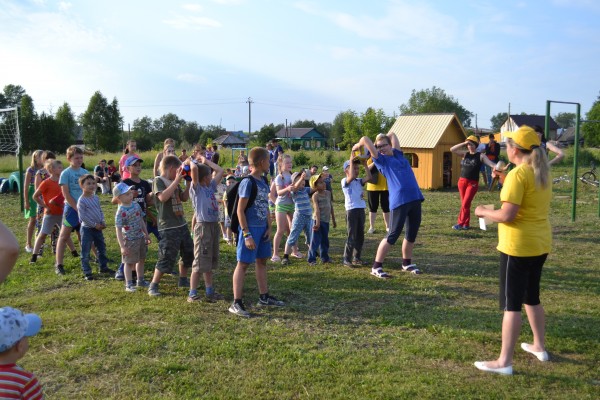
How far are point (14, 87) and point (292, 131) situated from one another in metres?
49.0

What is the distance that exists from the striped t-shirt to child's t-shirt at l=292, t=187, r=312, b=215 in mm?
5829

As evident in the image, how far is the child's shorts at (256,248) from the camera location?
5.81 meters

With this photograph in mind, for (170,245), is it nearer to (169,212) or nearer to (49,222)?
(169,212)

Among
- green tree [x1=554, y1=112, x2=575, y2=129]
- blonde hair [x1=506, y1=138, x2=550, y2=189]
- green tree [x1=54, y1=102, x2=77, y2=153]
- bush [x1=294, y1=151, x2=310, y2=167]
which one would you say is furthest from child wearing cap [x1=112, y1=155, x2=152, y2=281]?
green tree [x1=554, y1=112, x2=575, y2=129]

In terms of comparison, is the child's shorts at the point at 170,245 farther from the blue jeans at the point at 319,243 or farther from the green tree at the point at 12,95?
the green tree at the point at 12,95

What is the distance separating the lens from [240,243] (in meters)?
5.84

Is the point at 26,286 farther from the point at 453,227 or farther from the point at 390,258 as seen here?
the point at 453,227

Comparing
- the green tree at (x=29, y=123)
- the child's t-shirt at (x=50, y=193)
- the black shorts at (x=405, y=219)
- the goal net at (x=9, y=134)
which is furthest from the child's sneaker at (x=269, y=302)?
the green tree at (x=29, y=123)

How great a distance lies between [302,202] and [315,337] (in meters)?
3.31

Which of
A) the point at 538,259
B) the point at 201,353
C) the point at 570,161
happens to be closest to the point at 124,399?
the point at 201,353

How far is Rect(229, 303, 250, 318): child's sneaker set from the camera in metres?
5.81

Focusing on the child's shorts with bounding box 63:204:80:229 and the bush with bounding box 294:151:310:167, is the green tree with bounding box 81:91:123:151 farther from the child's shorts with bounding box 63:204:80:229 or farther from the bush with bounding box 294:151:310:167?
the child's shorts with bounding box 63:204:80:229

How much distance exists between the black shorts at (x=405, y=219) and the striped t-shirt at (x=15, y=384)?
5411 mm

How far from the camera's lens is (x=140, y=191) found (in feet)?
24.4
